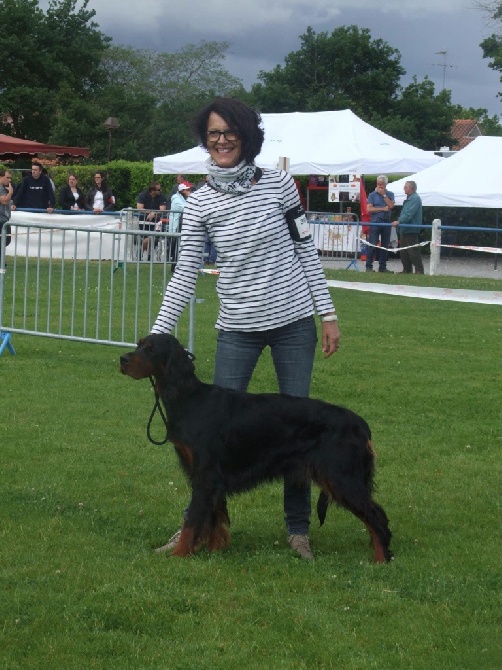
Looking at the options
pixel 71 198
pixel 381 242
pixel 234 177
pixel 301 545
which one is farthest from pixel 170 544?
pixel 71 198

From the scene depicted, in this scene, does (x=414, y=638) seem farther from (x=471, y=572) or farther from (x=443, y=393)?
(x=443, y=393)

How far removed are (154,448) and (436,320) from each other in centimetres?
813

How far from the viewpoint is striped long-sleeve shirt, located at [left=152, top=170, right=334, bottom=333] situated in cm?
498

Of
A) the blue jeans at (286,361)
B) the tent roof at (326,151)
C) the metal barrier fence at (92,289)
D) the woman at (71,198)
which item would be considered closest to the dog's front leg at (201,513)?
the blue jeans at (286,361)

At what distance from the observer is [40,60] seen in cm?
6362

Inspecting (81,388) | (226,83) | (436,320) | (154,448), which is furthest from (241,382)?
(226,83)

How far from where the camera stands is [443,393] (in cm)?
945

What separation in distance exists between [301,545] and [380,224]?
62.6 ft

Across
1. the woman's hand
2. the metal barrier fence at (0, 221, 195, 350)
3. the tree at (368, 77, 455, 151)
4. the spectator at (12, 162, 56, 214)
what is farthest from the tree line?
the woman's hand

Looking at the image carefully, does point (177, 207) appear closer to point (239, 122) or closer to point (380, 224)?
point (380, 224)

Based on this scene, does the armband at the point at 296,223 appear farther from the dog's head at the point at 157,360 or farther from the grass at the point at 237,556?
the grass at the point at 237,556

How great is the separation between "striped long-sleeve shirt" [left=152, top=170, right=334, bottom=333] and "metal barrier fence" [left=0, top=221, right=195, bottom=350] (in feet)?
14.3

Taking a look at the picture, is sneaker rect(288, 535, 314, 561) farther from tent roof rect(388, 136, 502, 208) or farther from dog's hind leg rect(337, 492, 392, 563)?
tent roof rect(388, 136, 502, 208)

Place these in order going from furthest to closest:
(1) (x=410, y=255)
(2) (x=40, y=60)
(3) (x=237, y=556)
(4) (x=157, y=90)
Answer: (4) (x=157, y=90) → (2) (x=40, y=60) → (1) (x=410, y=255) → (3) (x=237, y=556)
